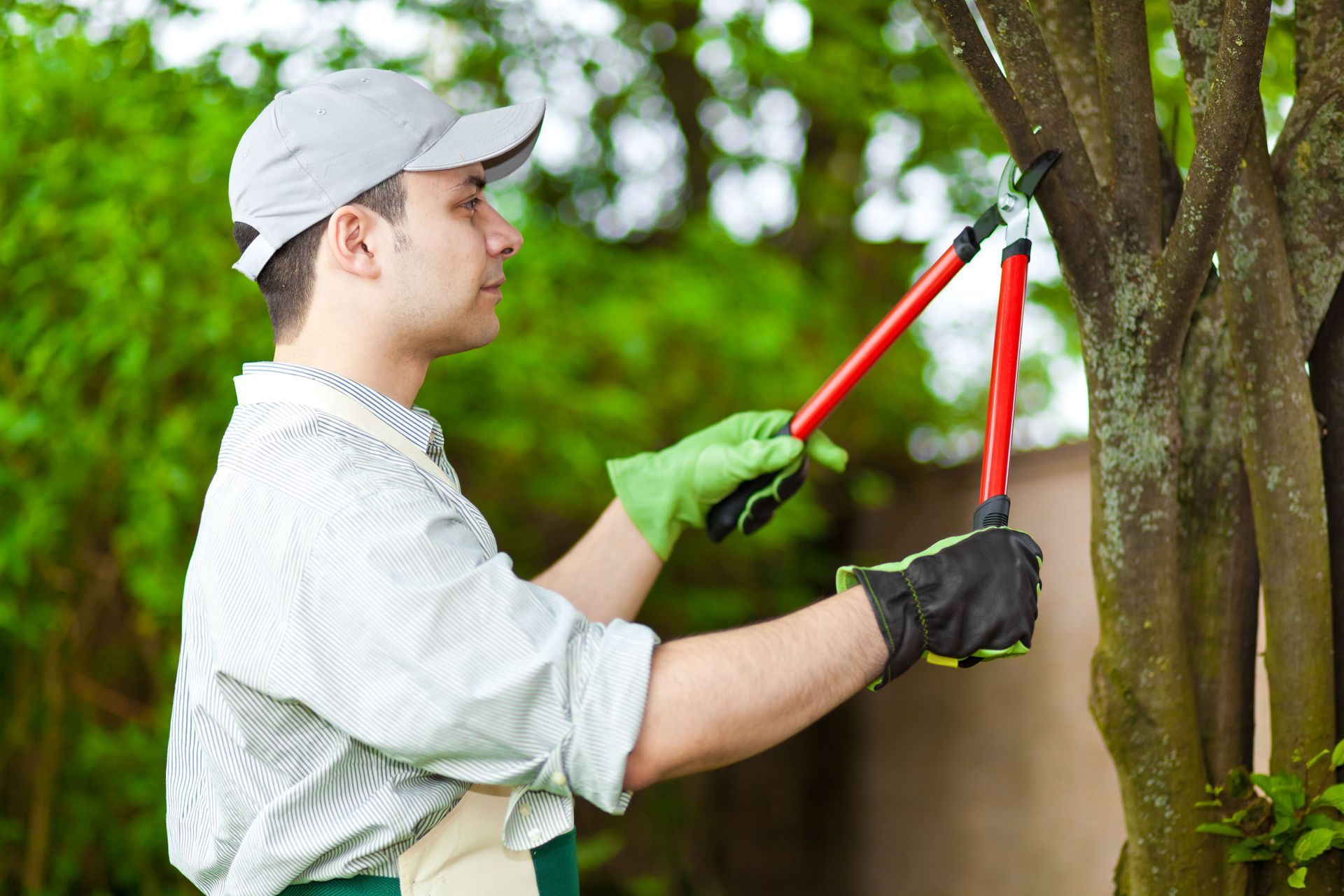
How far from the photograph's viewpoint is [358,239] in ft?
5.04

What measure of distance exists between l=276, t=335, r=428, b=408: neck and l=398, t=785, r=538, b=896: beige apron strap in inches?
22.6

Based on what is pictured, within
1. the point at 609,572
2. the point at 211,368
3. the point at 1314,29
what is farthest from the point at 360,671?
the point at 211,368

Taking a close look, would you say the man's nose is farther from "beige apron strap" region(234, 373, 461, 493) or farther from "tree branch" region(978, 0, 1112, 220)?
"tree branch" region(978, 0, 1112, 220)

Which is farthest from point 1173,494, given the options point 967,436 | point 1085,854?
point 967,436

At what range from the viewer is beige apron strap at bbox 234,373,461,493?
1471mm

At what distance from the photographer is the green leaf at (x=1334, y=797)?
1.40 metres

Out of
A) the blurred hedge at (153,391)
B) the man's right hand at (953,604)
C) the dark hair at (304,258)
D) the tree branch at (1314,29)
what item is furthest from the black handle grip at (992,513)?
the blurred hedge at (153,391)

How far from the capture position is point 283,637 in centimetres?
125

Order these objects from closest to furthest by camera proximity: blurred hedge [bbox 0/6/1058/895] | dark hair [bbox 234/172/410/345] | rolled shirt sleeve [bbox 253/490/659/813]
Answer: rolled shirt sleeve [bbox 253/490/659/813], dark hair [bbox 234/172/410/345], blurred hedge [bbox 0/6/1058/895]

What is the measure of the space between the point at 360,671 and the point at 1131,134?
1239 mm

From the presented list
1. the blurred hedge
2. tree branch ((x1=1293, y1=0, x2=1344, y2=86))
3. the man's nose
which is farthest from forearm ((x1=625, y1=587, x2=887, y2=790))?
the blurred hedge

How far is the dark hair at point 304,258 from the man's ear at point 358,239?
0.01 metres

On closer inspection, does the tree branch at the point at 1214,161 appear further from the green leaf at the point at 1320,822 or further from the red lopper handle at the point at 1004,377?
the green leaf at the point at 1320,822

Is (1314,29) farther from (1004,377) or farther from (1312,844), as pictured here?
(1312,844)
